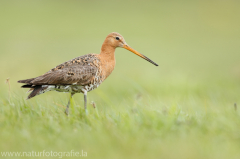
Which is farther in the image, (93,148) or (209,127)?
(209,127)

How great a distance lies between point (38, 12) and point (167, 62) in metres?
20.5

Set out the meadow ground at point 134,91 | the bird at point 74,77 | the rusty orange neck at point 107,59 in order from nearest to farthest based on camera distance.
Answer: the meadow ground at point 134,91, the bird at point 74,77, the rusty orange neck at point 107,59

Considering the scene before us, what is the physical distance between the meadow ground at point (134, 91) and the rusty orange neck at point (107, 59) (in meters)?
0.53

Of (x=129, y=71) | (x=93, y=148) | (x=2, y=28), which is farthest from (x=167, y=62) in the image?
(x=2, y=28)

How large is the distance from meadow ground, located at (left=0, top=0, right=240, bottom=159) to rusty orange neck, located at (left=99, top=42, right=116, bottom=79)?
0.53 m

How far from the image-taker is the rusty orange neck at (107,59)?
691 centimetres

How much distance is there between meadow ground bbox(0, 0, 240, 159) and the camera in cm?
440

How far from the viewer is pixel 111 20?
32.5 metres

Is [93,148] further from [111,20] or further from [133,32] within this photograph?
[111,20]

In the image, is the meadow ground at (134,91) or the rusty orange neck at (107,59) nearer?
the meadow ground at (134,91)

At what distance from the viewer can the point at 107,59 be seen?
7.08 metres

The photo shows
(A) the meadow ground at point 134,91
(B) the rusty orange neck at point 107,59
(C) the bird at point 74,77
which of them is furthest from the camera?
(B) the rusty orange neck at point 107,59

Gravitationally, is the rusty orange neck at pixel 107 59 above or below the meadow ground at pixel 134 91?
above

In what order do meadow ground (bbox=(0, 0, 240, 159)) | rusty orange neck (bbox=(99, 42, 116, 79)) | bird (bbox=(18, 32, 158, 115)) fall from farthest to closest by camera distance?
1. rusty orange neck (bbox=(99, 42, 116, 79))
2. bird (bbox=(18, 32, 158, 115))
3. meadow ground (bbox=(0, 0, 240, 159))
